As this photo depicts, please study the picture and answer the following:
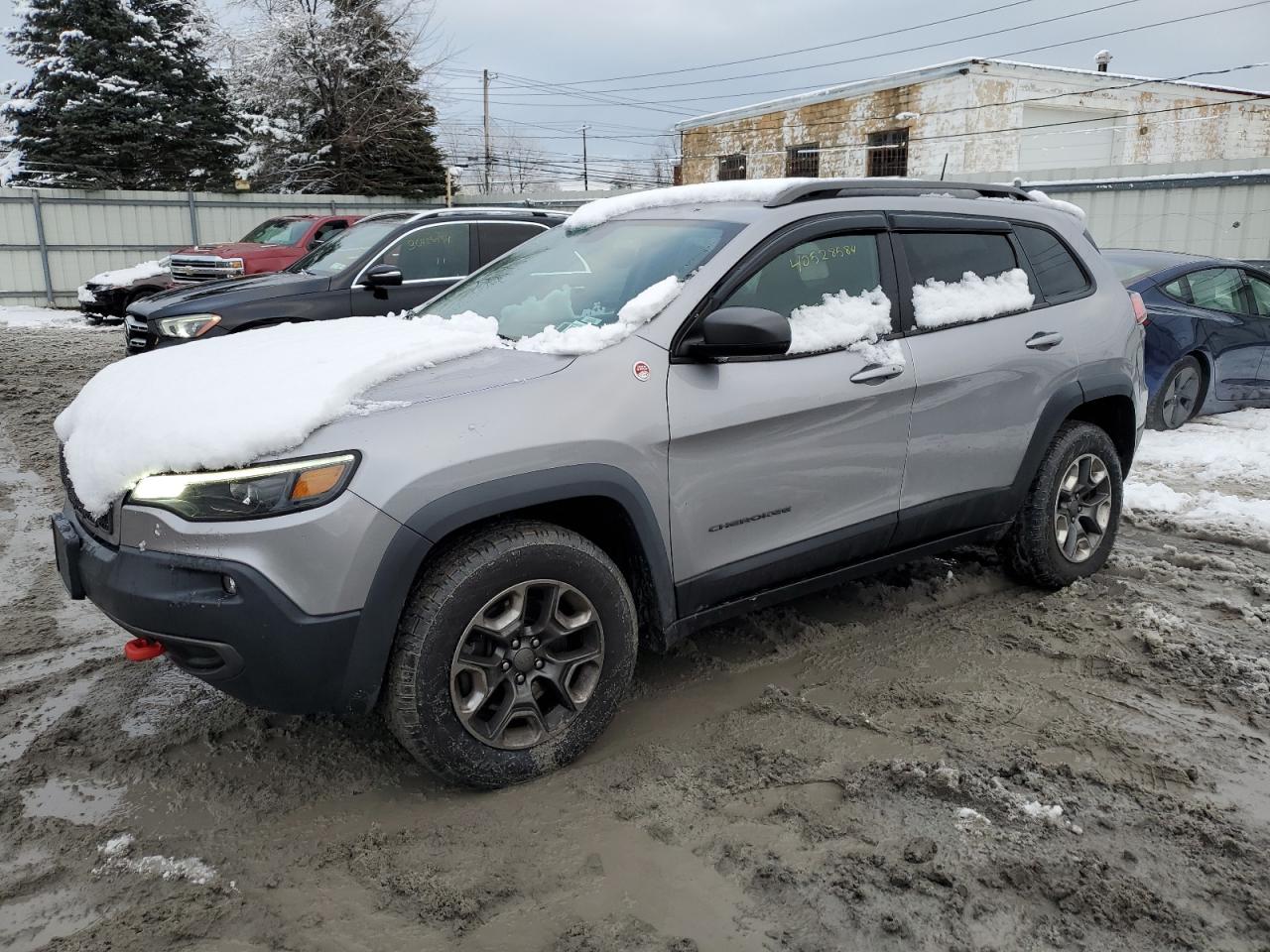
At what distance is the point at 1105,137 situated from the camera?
2978cm

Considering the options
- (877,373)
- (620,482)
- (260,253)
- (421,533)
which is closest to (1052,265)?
(877,373)

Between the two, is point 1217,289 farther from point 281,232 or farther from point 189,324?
point 281,232

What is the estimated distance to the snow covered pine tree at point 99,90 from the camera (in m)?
24.2

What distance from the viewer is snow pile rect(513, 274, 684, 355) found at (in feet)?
10.4

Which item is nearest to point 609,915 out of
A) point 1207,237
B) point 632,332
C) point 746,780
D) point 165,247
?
point 746,780

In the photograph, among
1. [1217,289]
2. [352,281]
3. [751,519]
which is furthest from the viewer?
[1217,289]

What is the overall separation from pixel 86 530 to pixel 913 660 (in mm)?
2995

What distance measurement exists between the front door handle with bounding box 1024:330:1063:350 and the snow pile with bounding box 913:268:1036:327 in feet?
0.44

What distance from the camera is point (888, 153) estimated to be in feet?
92.2

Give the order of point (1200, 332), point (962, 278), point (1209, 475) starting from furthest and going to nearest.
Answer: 1. point (1200, 332)
2. point (1209, 475)
3. point (962, 278)

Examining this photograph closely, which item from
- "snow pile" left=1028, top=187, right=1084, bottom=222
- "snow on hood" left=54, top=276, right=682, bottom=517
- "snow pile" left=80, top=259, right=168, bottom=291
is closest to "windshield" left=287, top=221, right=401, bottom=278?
"snow on hood" left=54, top=276, right=682, bottom=517

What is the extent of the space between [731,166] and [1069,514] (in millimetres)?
29771

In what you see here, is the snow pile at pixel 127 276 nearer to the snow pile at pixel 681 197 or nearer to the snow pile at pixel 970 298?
the snow pile at pixel 681 197

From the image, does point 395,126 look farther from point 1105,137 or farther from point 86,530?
point 86,530
